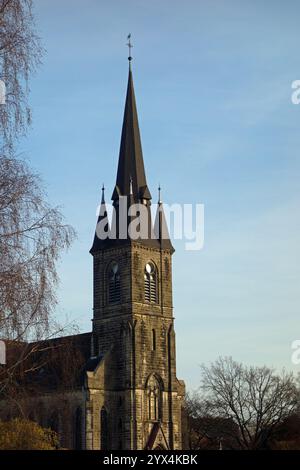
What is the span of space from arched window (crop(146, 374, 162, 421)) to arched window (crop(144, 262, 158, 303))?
6.21 m

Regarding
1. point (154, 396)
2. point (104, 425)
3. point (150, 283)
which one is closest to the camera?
point (104, 425)

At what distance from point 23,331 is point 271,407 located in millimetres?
56595

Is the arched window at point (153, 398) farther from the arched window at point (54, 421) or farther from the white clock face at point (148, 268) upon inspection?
the white clock face at point (148, 268)

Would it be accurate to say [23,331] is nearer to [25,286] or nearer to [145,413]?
[25,286]

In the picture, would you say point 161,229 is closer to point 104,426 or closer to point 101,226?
point 101,226

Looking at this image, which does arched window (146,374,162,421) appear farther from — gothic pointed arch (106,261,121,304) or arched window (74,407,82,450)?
A: gothic pointed arch (106,261,121,304)

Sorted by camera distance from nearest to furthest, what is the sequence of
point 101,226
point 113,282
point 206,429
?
1. point 113,282
2. point 101,226
3. point 206,429

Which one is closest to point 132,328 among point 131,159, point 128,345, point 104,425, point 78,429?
point 128,345

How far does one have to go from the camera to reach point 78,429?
221 ft

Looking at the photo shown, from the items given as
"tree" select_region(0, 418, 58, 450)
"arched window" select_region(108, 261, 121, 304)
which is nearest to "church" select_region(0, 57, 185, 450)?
"arched window" select_region(108, 261, 121, 304)

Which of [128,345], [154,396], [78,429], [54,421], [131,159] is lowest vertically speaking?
[78,429]

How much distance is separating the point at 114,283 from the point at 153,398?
9.54 metres

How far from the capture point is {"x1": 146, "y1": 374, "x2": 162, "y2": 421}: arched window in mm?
68287

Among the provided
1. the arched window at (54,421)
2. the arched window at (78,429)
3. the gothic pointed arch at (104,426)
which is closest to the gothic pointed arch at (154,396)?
the gothic pointed arch at (104,426)
